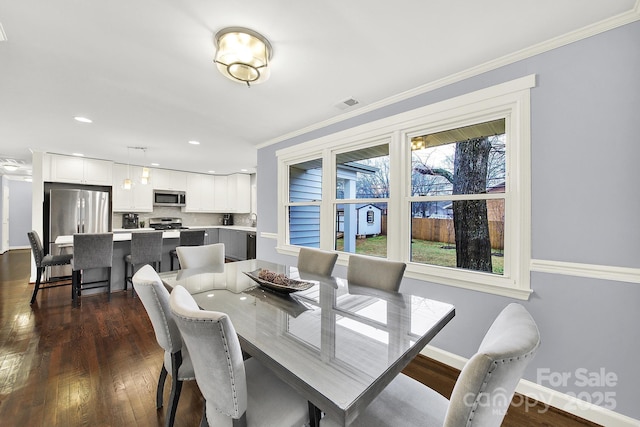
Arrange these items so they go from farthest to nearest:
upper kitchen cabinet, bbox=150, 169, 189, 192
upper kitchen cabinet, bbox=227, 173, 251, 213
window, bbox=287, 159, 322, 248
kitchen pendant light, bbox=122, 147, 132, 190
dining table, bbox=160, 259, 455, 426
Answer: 1. upper kitchen cabinet, bbox=227, 173, 251, 213
2. upper kitchen cabinet, bbox=150, 169, 189, 192
3. kitchen pendant light, bbox=122, 147, 132, 190
4. window, bbox=287, 159, 322, 248
5. dining table, bbox=160, 259, 455, 426

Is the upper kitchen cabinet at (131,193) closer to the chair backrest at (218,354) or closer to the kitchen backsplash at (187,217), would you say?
the kitchen backsplash at (187,217)

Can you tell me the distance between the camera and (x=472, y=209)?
2.15m

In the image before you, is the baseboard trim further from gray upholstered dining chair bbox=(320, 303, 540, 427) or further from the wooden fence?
gray upholstered dining chair bbox=(320, 303, 540, 427)

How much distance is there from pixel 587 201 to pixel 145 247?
472cm

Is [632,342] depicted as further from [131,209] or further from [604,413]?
[131,209]

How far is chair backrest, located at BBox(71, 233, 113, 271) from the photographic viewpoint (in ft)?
10.6

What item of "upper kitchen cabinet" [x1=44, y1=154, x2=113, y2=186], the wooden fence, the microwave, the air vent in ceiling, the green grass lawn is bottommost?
the green grass lawn

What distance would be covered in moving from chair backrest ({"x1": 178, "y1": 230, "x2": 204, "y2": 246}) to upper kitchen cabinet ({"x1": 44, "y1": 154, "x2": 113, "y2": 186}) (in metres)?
2.67

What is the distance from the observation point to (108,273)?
12.0ft

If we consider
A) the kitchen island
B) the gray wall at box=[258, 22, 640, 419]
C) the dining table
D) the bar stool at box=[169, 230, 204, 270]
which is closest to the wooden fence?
the gray wall at box=[258, 22, 640, 419]

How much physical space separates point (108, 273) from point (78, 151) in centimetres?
246

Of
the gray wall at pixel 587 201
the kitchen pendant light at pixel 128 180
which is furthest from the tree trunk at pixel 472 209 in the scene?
the kitchen pendant light at pixel 128 180

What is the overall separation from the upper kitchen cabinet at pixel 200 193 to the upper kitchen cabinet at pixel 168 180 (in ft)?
0.46

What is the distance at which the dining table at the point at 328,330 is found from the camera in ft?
2.64
